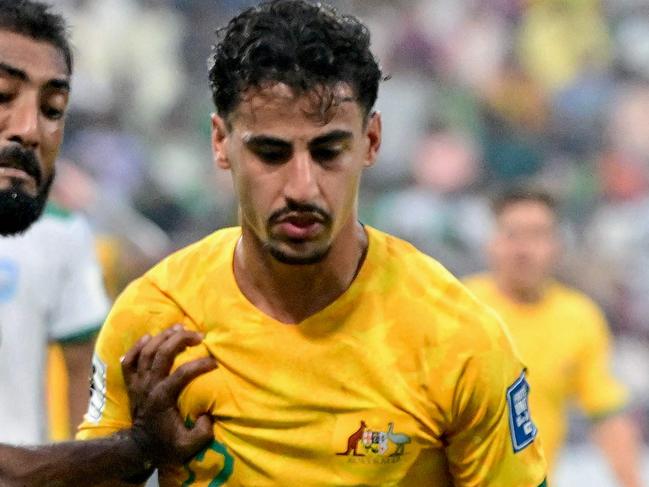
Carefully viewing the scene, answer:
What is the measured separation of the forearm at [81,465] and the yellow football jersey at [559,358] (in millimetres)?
3181

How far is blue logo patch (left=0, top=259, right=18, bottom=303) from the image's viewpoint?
13.8ft

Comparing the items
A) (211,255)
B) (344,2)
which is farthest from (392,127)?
(211,255)

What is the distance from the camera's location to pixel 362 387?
2.77 m

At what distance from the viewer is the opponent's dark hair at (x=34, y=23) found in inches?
114

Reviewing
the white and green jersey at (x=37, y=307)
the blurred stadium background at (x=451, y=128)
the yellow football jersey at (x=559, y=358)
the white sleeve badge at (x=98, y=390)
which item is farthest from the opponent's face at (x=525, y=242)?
the white sleeve badge at (x=98, y=390)

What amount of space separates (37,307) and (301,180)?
1.82 metres

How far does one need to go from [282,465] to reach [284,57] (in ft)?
2.51

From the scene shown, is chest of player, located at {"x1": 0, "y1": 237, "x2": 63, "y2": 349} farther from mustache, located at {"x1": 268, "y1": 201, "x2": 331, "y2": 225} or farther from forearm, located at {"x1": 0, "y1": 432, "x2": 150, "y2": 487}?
mustache, located at {"x1": 268, "y1": 201, "x2": 331, "y2": 225}

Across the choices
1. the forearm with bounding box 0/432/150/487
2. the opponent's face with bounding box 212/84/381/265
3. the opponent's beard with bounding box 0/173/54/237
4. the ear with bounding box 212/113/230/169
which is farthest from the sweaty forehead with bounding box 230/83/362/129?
the forearm with bounding box 0/432/150/487

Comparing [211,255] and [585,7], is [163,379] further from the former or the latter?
[585,7]

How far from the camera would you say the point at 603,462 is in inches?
311

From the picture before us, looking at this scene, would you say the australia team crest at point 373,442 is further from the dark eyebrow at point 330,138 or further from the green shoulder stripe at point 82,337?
the green shoulder stripe at point 82,337

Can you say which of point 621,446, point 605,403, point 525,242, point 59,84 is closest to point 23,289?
point 59,84

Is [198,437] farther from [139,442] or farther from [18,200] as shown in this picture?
[18,200]
